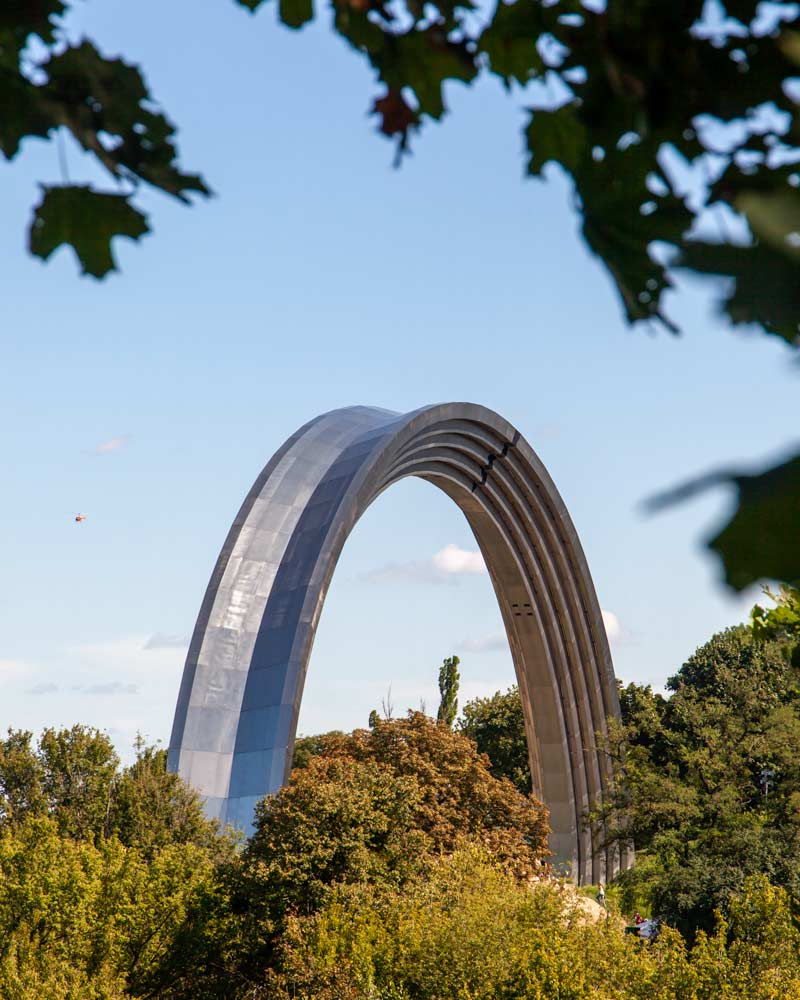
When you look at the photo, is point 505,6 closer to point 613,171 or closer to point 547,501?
point 613,171

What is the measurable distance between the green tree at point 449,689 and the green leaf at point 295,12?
40.5 meters

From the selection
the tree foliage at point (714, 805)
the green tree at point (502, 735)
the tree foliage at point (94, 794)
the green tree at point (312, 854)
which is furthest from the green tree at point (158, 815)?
the green tree at point (502, 735)

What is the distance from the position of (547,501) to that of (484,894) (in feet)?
60.0

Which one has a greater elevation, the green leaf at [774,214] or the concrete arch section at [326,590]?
the concrete arch section at [326,590]

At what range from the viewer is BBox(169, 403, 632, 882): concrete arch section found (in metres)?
22.8

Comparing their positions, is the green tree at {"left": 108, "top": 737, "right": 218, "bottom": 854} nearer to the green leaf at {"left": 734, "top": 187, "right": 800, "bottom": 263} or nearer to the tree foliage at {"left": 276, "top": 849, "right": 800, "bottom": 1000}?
the tree foliage at {"left": 276, "top": 849, "right": 800, "bottom": 1000}

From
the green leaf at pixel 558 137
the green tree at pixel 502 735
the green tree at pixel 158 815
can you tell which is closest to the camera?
the green leaf at pixel 558 137

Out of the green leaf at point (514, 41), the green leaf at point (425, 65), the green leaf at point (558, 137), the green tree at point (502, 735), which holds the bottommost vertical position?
the green leaf at point (558, 137)

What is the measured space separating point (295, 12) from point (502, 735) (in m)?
40.8

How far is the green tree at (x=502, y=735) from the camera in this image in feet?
133

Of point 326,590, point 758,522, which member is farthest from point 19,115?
point 326,590

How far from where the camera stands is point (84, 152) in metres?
1.54

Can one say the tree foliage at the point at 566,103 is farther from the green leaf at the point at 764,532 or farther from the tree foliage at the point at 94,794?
the tree foliage at the point at 94,794

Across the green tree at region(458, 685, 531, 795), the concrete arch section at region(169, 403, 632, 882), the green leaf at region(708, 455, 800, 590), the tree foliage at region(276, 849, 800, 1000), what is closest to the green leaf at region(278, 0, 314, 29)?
the green leaf at region(708, 455, 800, 590)
